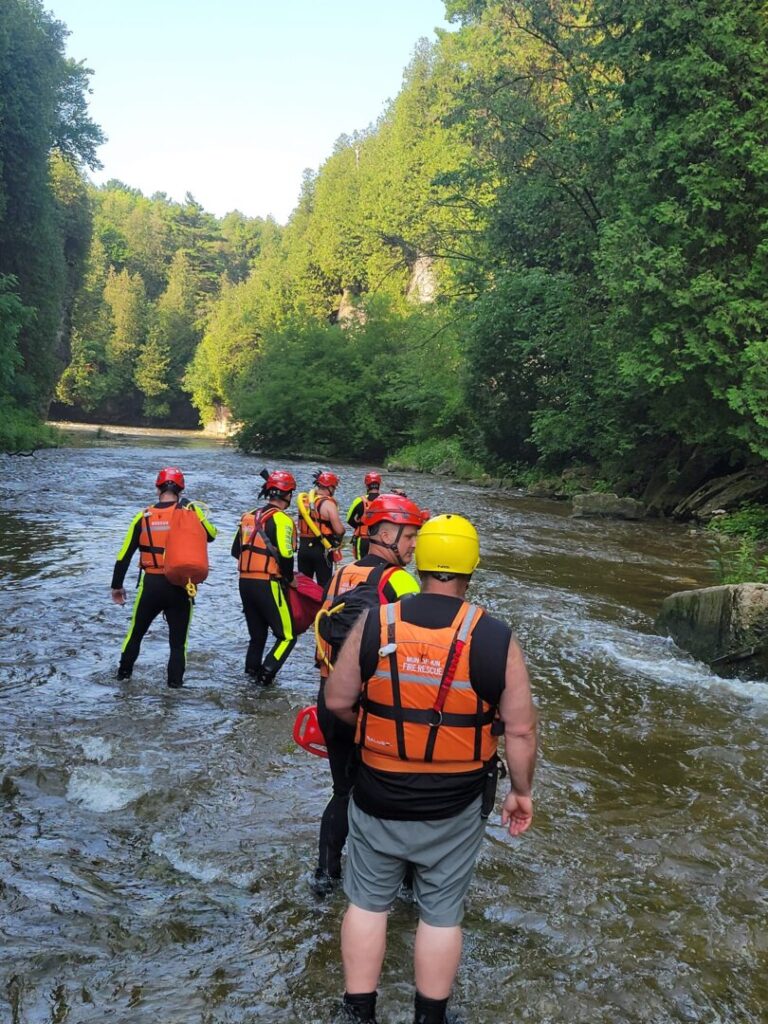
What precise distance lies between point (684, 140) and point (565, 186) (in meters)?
8.15

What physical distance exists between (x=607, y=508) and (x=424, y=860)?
60.9 feet

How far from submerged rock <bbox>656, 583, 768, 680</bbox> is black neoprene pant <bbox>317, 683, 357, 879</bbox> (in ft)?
17.5

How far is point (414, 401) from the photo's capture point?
3931cm

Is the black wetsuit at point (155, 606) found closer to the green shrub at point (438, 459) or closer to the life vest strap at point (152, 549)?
the life vest strap at point (152, 549)

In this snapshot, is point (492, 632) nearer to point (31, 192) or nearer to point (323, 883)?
point (323, 883)

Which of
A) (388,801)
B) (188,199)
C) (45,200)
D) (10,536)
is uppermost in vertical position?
(188,199)

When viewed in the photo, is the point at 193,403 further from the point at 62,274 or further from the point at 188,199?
the point at 188,199

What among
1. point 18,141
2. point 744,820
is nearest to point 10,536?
point 744,820

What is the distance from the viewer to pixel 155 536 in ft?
21.7

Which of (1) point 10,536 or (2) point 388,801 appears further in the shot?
(1) point 10,536

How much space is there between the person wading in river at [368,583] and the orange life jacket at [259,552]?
Answer: 278 cm

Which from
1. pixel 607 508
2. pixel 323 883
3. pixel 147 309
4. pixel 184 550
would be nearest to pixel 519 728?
pixel 323 883

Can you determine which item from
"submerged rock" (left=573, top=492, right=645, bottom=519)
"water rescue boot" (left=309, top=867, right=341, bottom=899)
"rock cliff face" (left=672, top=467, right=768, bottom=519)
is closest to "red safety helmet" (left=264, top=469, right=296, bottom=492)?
"water rescue boot" (left=309, top=867, right=341, bottom=899)

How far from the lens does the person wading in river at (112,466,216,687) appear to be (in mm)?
6641
